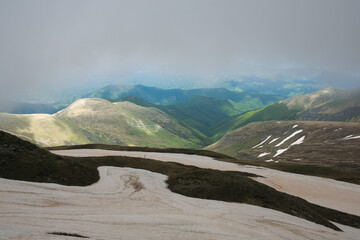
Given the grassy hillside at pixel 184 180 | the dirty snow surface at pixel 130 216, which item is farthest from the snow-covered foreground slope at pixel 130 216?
the grassy hillside at pixel 184 180

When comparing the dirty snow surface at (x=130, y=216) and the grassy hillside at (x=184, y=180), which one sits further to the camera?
the grassy hillside at (x=184, y=180)

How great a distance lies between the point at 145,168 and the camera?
50500 millimetres

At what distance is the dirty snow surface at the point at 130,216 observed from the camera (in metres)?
18.0

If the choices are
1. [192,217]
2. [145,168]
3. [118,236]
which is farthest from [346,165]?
[118,236]

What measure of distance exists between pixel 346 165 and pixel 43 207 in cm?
16370

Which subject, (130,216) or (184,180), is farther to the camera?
(184,180)

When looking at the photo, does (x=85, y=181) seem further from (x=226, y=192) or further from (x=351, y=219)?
(x=351, y=219)

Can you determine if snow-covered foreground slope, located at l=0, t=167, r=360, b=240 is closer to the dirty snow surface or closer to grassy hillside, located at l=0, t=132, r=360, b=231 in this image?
the dirty snow surface

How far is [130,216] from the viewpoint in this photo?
22734 millimetres

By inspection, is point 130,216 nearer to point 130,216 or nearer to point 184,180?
point 130,216

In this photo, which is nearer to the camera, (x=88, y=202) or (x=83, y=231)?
(x=83, y=231)

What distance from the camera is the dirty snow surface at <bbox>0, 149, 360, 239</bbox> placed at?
18.0 metres

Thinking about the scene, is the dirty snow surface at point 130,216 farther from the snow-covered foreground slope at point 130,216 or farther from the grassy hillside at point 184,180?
the grassy hillside at point 184,180

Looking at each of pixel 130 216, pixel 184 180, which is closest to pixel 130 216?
pixel 130 216
